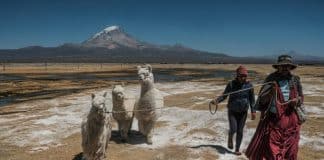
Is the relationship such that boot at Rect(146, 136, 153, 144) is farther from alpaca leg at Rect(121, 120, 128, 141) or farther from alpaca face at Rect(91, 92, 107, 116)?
alpaca face at Rect(91, 92, 107, 116)

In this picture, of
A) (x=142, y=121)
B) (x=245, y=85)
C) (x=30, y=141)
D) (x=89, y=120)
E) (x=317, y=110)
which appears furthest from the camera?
(x=317, y=110)

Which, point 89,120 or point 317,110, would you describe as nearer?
point 89,120

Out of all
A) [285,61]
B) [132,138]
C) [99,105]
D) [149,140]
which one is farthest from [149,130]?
[285,61]

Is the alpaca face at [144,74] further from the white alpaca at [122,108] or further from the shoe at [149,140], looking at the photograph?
the shoe at [149,140]

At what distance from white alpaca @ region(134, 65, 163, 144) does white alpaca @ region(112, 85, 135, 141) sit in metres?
0.29

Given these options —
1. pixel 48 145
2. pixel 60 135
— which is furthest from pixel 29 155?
pixel 60 135

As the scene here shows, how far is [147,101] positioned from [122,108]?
709 mm

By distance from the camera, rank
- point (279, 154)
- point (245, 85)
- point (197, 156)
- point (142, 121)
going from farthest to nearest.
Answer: point (142, 121) < point (197, 156) < point (245, 85) < point (279, 154)

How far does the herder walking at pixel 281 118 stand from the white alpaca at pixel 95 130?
2.71 metres

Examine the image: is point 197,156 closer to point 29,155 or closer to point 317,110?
point 29,155

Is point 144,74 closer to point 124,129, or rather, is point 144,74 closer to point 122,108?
point 122,108

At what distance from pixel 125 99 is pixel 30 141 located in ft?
9.83

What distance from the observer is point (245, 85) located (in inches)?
302

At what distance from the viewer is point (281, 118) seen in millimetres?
5754
